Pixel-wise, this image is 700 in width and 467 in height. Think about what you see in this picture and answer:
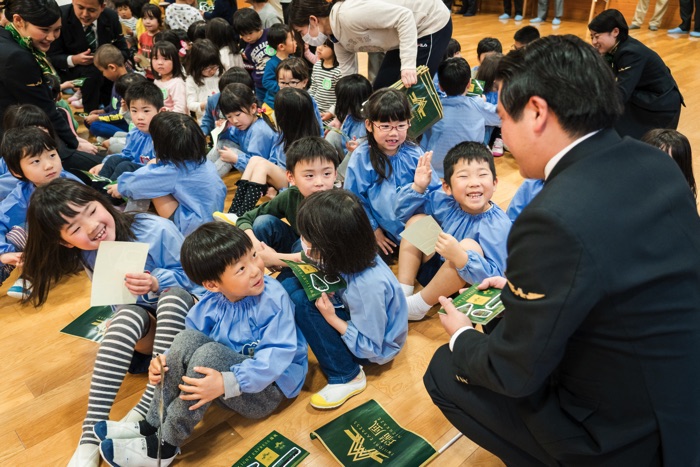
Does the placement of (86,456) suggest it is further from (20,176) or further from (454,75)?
(454,75)

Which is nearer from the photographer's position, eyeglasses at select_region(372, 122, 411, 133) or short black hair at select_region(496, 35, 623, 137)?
short black hair at select_region(496, 35, 623, 137)

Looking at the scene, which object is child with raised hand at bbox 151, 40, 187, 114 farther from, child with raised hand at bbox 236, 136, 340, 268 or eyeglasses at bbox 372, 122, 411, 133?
eyeglasses at bbox 372, 122, 411, 133

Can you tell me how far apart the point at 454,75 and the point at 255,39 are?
2.23 m

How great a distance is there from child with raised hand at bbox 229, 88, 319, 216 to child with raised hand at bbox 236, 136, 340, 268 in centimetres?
49

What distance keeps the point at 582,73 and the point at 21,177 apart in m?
2.41

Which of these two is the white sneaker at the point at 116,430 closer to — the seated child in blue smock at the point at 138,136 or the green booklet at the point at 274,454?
the green booklet at the point at 274,454

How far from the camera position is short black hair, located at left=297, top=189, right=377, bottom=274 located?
64.3 inches

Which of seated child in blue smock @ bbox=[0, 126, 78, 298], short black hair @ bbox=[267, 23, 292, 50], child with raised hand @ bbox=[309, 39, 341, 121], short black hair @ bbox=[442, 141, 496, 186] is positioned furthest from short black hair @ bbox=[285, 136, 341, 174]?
short black hair @ bbox=[267, 23, 292, 50]

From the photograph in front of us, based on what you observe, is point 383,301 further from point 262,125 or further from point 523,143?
point 262,125

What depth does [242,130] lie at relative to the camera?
3.27m

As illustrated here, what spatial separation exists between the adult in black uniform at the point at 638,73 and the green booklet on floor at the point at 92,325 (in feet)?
10.0

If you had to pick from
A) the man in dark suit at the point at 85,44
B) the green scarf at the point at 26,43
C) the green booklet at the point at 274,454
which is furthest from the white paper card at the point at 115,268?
the man in dark suit at the point at 85,44

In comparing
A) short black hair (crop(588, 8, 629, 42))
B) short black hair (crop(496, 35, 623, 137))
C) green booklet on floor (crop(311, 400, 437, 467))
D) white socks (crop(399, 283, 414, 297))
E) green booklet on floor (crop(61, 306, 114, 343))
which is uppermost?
short black hair (crop(496, 35, 623, 137))

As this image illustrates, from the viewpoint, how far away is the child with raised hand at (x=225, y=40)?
4.49 m
